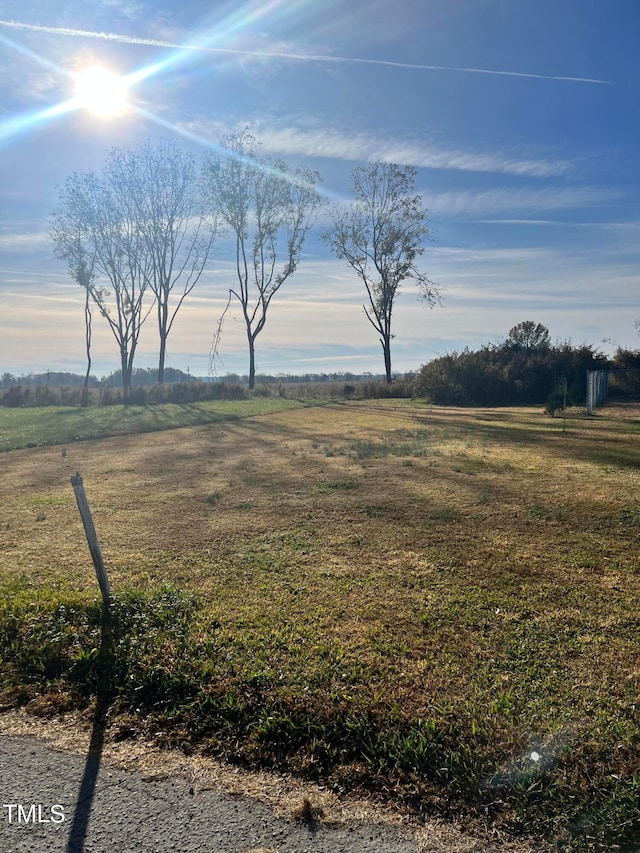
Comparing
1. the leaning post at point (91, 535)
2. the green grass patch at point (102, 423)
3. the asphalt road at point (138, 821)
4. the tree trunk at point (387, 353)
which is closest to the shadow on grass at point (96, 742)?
the asphalt road at point (138, 821)

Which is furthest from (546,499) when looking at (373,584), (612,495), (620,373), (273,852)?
(620,373)

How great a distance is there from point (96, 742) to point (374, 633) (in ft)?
4.97

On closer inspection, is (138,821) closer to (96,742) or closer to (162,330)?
(96,742)

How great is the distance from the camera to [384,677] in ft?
8.29

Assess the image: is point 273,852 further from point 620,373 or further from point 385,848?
point 620,373

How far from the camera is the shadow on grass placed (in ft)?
5.75

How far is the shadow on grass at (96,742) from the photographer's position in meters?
1.75

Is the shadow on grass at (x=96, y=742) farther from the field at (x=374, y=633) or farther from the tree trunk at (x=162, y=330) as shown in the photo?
the tree trunk at (x=162, y=330)

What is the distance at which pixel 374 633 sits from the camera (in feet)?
9.67

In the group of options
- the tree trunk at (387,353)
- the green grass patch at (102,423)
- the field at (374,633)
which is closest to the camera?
the field at (374,633)

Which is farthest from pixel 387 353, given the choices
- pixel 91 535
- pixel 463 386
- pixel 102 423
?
pixel 91 535

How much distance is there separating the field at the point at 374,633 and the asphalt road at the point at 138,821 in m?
0.22

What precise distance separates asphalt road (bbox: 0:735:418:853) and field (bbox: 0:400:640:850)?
22cm

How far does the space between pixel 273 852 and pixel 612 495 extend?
207 inches
